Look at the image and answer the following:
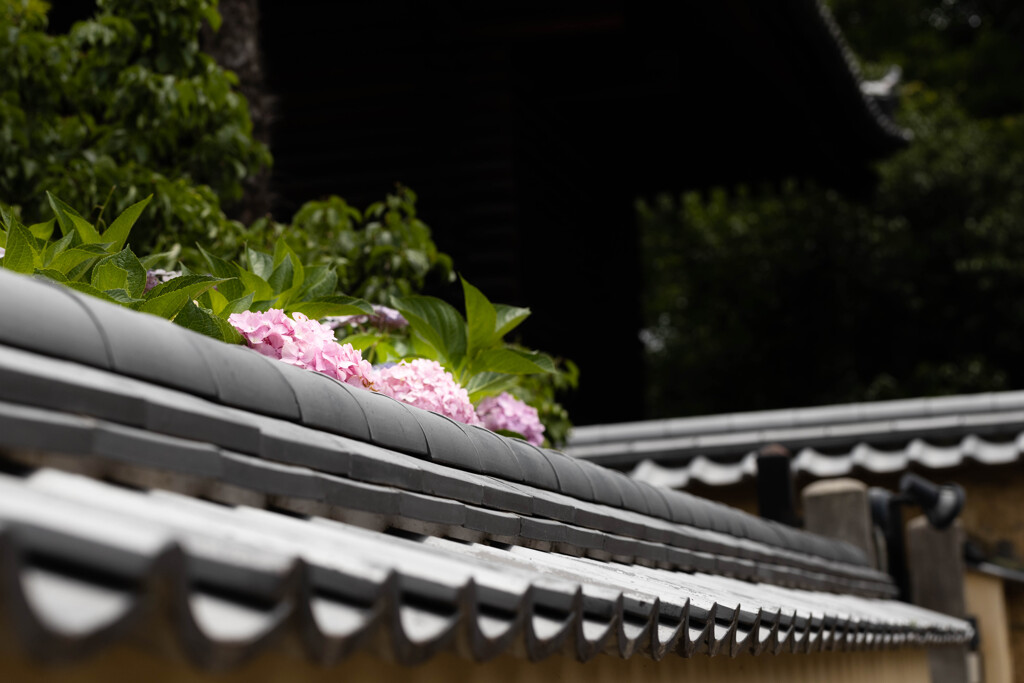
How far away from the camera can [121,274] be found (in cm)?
227

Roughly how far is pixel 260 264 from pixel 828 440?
630cm

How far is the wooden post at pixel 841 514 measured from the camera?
20.1ft

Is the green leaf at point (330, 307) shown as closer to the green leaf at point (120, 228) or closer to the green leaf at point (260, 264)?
the green leaf at point (260, 264)

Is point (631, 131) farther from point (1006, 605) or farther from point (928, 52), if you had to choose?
point (928, 52)

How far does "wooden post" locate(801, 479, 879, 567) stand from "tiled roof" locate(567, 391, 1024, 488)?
1.94 metres

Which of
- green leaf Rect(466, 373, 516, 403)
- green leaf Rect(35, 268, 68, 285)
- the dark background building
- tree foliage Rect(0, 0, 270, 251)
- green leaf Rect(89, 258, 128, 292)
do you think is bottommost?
green leaf Rect(35, 268, 68, 285)

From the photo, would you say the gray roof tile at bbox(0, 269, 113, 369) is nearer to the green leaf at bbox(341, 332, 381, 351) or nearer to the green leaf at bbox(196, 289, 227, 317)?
the green leaf at bbox(196, 289, 227, 317)

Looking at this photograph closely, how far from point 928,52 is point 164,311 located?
22944 millimetres

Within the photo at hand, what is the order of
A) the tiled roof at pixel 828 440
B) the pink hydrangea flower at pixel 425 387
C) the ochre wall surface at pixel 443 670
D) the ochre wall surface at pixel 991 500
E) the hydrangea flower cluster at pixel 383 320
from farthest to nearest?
1. the tiled roof at pixel 828 440
2. the ochre wall surface at pixel 991 500
3. the hydrangea flower cluster at pixel 383 320
4. the pink hydrangea flower at pixel 425 387
5. the ochre wall surface at pixel 443 670

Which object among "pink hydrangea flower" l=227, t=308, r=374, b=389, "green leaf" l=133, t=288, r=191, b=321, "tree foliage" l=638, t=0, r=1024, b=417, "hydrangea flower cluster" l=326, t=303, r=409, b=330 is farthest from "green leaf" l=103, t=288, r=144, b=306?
"tree foliage" l=638, t=0, r=1024, b=417

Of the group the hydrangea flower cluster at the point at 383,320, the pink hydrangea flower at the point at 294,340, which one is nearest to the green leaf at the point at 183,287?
the pink hydrangea flower at the point at 294,340

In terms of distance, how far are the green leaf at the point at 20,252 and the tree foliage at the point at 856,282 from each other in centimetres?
1639

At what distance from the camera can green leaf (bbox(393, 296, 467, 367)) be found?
321 centimetres

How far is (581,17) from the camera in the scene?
252 inches
